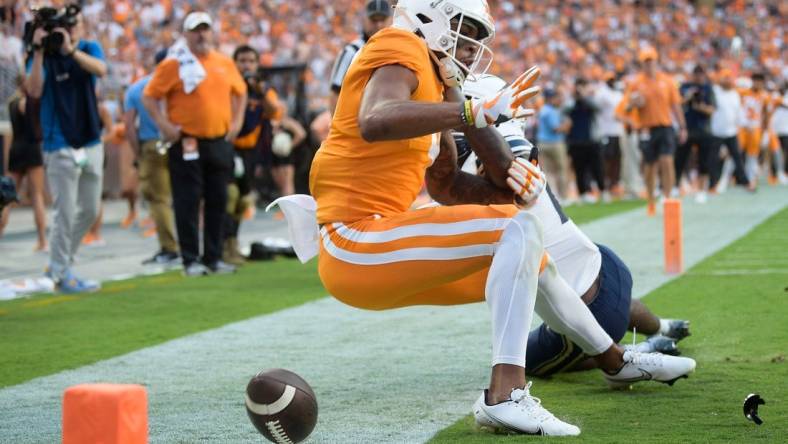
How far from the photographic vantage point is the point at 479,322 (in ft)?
25.1

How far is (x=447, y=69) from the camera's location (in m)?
4.79

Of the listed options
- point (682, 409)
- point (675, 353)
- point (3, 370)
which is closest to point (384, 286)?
point (682, 409)

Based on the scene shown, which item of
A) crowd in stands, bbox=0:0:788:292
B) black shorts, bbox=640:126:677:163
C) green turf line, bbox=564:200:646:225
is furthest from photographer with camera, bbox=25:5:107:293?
black shorts, bbox=640:126:677:163

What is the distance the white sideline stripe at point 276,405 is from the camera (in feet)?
13.8

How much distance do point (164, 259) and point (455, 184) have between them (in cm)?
742

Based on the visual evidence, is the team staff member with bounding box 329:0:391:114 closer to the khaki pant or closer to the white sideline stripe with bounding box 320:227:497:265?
the khaki pant

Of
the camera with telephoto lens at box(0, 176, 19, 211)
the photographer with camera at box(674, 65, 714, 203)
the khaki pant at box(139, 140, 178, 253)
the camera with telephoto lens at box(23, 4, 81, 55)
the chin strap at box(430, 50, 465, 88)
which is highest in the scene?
the camera with telephoto lens at box(23, 4, 81, 55)

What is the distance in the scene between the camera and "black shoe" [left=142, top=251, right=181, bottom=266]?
479 inches

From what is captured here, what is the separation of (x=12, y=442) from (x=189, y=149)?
6.07 m

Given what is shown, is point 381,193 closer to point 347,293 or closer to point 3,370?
point 347,293

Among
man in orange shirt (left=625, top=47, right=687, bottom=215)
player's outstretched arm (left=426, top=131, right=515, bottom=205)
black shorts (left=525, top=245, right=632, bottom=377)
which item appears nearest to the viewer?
player's outstretched arm (left=426, top=131, right=515, bottom=205)

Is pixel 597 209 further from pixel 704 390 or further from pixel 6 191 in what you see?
pixel 704 390

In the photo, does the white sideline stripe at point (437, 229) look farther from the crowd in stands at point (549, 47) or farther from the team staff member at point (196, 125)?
Result: the team staff member at point (196, 125)

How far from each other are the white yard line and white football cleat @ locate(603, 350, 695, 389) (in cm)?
37
